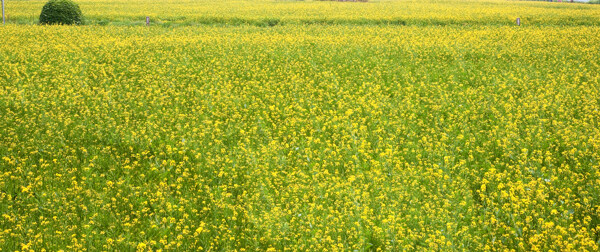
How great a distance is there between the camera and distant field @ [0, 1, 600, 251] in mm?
5742

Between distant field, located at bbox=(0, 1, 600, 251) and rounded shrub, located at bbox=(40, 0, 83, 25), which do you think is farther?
rounded shrub, located at bbox=(40, 0, 83, 25)

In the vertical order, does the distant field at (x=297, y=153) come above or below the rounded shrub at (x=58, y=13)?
below

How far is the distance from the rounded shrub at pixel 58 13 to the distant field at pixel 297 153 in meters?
12.9

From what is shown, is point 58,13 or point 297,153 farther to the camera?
point 58,13

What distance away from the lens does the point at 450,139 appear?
9000 mm

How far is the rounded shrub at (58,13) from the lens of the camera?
92.0 feet

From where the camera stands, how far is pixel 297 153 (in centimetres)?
834

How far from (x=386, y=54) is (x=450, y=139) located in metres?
8.71

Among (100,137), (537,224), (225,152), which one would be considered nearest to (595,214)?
(537,224)

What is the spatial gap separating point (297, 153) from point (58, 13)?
83.1 ft

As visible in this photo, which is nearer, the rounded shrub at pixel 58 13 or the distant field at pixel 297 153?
the distant field at pixel 297 153

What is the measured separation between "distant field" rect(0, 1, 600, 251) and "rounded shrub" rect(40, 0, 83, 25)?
1288 centimetres

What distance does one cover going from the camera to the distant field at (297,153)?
574cm

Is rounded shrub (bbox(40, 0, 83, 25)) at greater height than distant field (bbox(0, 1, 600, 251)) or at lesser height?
greater
